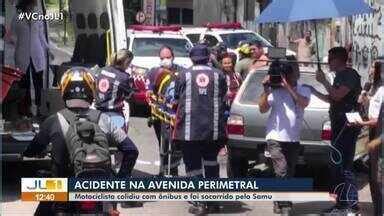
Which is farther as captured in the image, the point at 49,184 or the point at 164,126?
the point at 164,126

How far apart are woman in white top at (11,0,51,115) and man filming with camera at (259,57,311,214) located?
3.75 meters

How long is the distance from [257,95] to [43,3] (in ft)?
10.8

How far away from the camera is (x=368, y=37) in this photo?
15805 mm

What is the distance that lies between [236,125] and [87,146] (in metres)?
4.41

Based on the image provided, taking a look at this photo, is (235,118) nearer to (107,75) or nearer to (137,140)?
(107,75)

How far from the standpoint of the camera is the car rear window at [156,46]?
16797 millimetres

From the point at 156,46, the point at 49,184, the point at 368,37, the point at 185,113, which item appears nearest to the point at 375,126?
the point at 185,113

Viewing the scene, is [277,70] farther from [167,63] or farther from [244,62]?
[244,62]

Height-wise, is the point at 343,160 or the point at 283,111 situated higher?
the point at 283,111

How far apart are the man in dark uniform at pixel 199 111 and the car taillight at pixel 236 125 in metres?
1.26

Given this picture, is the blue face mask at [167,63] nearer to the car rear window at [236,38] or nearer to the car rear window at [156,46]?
the car rear window at [156,46]

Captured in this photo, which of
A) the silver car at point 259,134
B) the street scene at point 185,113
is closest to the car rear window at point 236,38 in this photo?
the street scene at point 185,113
